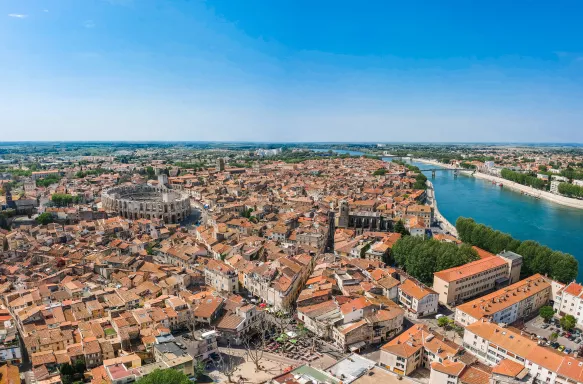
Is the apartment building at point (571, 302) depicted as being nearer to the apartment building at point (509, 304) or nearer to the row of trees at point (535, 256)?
the apartment building at point (509, 304)

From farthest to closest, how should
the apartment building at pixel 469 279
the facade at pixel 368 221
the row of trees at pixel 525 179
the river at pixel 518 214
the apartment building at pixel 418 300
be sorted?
1. the row of trees at pixel 525 179
2. the facade at pixel 368 221
3. the river at pixel 518 214
4. the apartment building at pixel 469 279
5. the apartment building at pixel 418 300

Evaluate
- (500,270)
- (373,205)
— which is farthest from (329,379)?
(373,205)

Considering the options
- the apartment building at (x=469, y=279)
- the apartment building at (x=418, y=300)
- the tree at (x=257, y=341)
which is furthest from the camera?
the apartment building at (x=469, y=279)

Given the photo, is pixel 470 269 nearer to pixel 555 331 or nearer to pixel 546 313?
pixel 546 313

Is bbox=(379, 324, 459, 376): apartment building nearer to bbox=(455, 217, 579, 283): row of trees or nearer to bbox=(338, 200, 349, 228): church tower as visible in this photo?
bbox=(455, 217, 579, 283): row of trees

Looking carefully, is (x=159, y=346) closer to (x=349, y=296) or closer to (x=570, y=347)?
(x=349, y=296)

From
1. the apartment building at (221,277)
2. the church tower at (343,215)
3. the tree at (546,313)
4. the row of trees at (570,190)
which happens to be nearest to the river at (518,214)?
the row of trees at (570,190)

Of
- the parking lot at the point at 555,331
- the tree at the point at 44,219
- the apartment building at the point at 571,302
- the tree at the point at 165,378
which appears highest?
the tree at the point at 44,219
